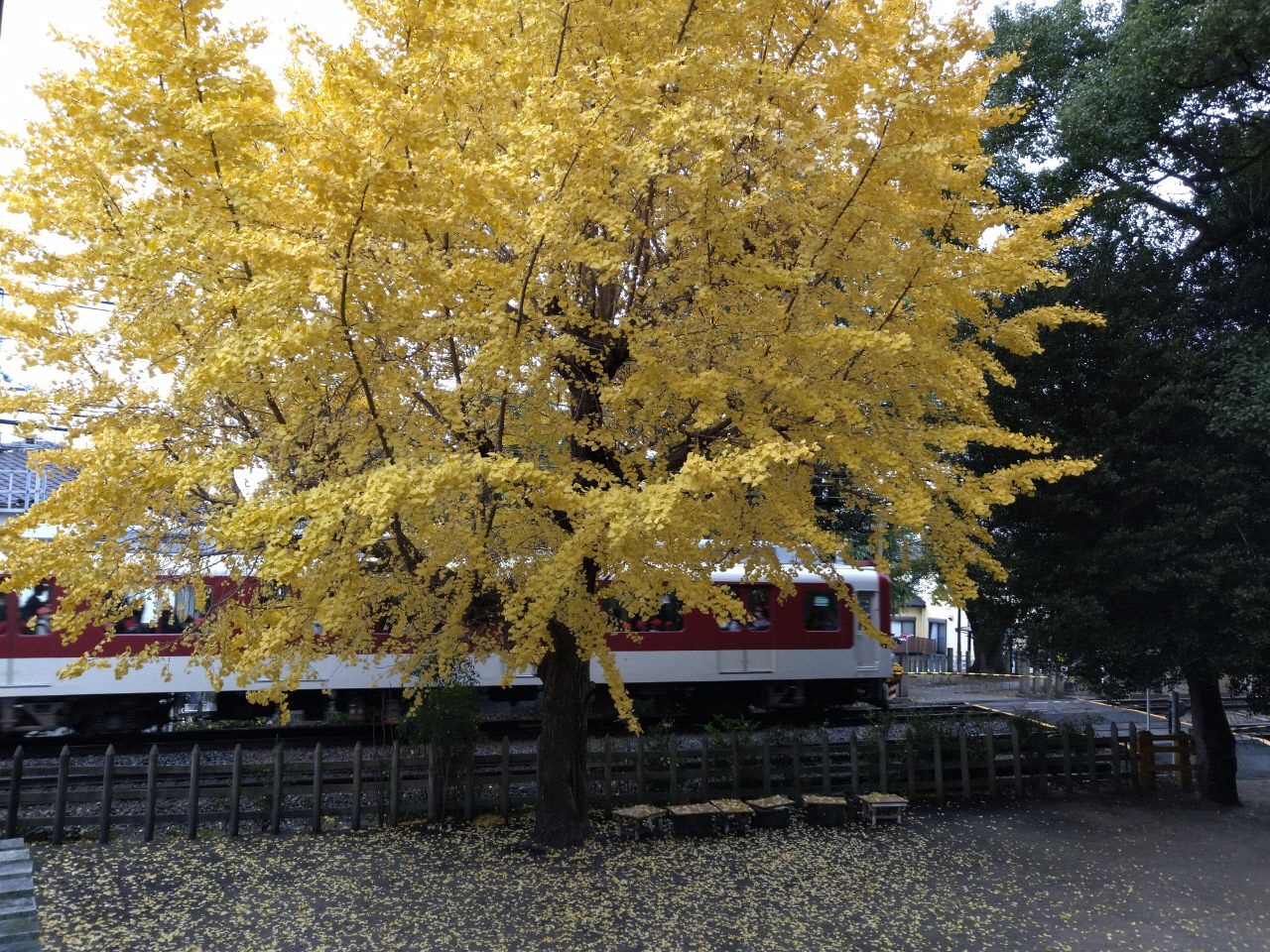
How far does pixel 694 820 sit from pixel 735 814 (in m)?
0.49

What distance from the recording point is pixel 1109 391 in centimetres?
1204

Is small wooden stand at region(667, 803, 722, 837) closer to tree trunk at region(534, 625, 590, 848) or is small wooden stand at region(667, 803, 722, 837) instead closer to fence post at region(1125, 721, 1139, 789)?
tree trunk at region(534, 625, 590, 848)

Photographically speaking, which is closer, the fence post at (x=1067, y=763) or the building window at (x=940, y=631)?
the fence post at (x=1067, y=763)

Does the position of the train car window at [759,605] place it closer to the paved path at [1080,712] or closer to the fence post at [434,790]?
the paved path at [1080,712]

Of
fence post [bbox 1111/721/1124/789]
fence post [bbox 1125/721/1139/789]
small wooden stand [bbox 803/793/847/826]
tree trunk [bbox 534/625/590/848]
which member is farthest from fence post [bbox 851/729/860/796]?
fence post [bbox 1125/721/1139/789]

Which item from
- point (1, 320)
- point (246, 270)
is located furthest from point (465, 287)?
point (1, 320)

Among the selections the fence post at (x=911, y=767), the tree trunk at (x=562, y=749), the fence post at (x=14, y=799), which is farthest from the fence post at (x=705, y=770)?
the fence post at (x=14, y=799)

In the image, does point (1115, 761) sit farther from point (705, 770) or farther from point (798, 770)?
point (705, 770)

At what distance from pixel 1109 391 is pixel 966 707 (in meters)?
10.3

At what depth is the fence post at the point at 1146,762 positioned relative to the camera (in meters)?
13.2

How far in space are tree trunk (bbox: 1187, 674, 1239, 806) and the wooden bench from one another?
466 cm

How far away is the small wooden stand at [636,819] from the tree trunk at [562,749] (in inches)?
21.6

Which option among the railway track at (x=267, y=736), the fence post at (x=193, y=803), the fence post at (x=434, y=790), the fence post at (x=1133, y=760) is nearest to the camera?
the fence post at (x=193, y=803)

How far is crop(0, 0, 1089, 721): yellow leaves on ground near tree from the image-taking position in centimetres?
612
